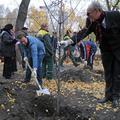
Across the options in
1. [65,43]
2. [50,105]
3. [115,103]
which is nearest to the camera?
[65,43]

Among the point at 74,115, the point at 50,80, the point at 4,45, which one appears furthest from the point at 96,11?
the point at 4,45

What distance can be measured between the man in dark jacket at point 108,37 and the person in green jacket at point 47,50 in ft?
13.9

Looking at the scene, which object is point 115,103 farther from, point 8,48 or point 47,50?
point 8,48

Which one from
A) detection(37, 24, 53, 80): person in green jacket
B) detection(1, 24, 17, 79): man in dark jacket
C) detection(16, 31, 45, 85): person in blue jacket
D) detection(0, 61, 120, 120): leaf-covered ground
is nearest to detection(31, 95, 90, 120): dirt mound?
detection(0, 61, 120, 120): leaf-covered ground

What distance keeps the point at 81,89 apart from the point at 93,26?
3219mm

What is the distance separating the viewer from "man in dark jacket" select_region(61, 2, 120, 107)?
750 centimetres

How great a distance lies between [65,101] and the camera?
877 centimetres

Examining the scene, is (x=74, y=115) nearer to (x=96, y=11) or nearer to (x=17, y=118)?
(x=17, y=118)

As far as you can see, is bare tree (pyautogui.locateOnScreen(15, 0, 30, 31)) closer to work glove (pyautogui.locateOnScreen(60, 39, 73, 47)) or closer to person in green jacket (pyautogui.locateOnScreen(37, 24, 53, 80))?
person in green jacket (pyautogui.locateOnScreen(37, 24, 53, 80))

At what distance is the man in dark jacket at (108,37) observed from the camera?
7.50 meters

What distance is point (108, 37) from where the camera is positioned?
304 inches

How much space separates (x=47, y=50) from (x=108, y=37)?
4796mm

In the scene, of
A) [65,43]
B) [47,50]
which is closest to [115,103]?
[65,43]

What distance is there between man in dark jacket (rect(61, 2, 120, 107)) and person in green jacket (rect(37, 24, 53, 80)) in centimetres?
424
